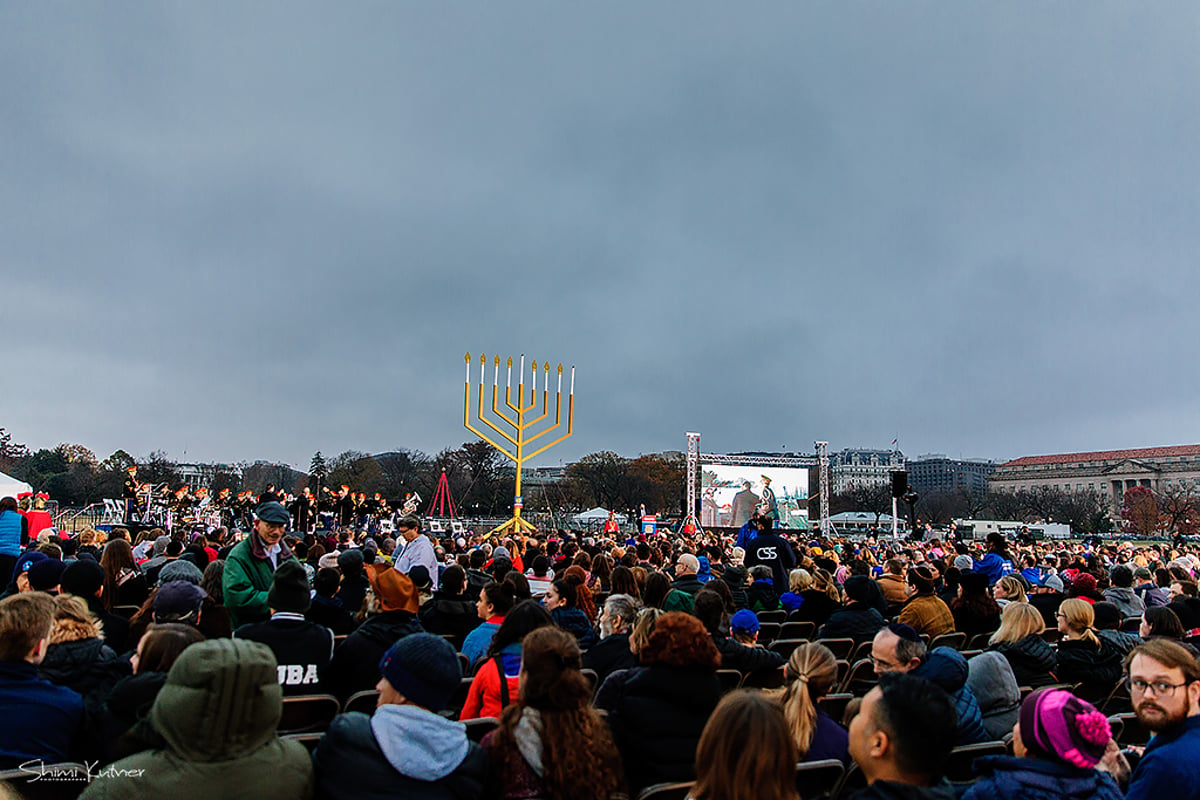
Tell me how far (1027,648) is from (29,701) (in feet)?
17.6

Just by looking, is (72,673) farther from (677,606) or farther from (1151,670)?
(1151,670)

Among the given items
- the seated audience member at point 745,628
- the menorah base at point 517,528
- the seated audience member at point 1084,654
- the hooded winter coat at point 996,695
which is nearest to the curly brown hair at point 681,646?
the seated audience member at point 745,628

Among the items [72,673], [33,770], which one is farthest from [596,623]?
[33,770]

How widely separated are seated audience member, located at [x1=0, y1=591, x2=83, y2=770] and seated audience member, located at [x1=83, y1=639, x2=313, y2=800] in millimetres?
A: 1199

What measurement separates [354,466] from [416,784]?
3160 inches

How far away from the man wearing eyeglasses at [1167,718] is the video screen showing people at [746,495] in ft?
135

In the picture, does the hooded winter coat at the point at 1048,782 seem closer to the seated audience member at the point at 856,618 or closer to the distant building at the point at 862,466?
the seated audience member at the point at 856,618

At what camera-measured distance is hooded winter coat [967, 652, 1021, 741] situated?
12.6 ft

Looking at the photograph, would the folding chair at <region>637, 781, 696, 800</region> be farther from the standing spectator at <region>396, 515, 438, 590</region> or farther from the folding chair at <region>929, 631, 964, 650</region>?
the standing spectator at <region>396, 515, 438, 590</region>

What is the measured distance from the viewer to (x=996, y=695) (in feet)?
12.7

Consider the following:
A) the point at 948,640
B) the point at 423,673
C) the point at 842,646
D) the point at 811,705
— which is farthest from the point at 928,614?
the point at 423,673

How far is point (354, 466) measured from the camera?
78.1m

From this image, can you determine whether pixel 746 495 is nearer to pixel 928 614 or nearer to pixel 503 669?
pixel 928 614

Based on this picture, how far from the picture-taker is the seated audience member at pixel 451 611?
5887 mm
